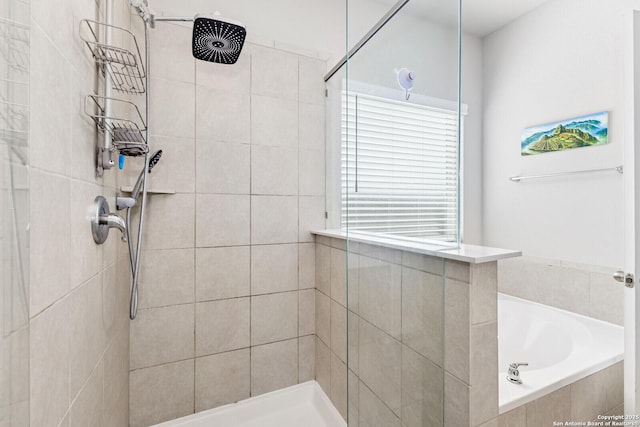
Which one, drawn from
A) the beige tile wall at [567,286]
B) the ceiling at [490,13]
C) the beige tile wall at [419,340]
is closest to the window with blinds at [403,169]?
the beige tile wall at [419,340]

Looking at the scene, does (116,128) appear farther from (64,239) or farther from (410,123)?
(410,123)

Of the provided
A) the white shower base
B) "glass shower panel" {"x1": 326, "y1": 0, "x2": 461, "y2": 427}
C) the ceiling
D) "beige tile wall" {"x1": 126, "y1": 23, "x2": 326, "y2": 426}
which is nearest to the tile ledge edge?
"glass shower panel" {"x1": 326, "y1": 0, "x2": 461, "y2": 427}

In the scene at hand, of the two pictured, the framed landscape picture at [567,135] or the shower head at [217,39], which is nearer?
the shower head at [217,39]

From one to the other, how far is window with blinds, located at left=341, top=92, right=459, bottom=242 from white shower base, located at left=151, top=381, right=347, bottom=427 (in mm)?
1111

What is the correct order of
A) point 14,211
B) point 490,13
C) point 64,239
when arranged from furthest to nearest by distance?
point 490,13
point 64,239
point 14,211

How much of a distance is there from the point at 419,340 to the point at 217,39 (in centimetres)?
131

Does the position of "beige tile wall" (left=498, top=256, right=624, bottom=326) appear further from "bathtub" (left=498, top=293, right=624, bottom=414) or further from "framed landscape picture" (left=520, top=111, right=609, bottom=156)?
"framed landscape picture" (left=520, top=111, right=609, bottom=156)

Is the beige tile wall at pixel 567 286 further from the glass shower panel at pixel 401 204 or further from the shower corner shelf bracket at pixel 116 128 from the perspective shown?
the shower corner shelf bracket at pixel 116 128

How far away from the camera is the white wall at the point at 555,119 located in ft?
5.54

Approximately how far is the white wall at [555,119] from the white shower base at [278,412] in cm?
175

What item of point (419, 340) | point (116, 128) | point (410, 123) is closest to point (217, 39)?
point (116, 128)


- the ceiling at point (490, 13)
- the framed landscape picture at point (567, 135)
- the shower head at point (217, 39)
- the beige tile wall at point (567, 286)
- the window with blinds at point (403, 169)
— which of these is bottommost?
the beige tile wall at point (567, 286)

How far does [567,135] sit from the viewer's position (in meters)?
1.91

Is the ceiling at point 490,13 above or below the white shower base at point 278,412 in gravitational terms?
above
